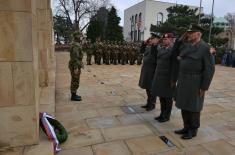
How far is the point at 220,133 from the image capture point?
3914mm

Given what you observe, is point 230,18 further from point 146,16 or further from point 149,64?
point 149,64

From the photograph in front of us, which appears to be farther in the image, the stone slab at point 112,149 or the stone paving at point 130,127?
the stone paving at point 130,127

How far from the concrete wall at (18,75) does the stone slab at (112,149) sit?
80cm

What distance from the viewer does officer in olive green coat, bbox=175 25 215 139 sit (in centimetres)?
339

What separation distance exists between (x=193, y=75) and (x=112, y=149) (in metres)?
1.56

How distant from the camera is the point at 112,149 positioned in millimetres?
3244

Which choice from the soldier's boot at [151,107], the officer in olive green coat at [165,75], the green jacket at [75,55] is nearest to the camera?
the officer in olive green coat at [165,75]

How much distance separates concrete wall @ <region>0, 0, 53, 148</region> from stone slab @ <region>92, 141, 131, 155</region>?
0.80 meters

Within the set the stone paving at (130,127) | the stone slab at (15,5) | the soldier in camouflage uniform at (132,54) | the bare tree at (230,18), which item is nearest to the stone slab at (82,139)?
the stone paving at (130,127)

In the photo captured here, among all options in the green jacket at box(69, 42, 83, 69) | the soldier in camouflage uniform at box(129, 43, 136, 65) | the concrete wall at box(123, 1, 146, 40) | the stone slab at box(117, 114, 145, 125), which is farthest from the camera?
the concrete wall at box(123, 1, 146, 40)

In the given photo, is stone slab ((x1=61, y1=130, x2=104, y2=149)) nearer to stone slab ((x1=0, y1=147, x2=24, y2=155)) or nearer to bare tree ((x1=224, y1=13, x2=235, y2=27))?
stone slab ((x1=0, y1=147, x2=24, y2=155))

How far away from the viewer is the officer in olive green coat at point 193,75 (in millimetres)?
3395

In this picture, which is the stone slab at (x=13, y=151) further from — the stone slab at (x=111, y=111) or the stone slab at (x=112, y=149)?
the stone slab at (x=111, y=111)

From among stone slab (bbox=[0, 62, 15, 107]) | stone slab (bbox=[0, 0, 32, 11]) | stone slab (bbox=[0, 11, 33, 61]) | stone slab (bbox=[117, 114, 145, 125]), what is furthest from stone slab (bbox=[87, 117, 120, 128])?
stone slab (bbox=[0, 0, 32, 11])
